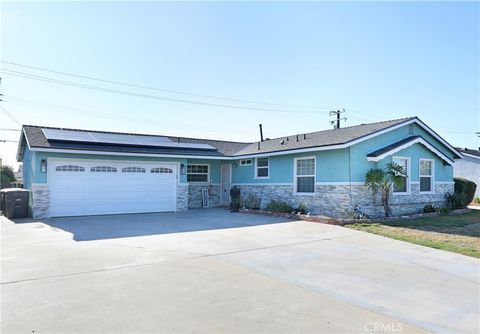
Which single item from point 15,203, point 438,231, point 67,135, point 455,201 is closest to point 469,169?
point 455,201

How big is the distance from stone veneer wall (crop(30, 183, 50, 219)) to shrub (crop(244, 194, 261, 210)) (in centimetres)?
921

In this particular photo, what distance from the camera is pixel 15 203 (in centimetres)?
1480

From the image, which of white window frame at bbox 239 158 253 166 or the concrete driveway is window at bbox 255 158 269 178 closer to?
white window frame at bbox 239 158 253 166

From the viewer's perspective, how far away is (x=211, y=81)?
19719 millimetres

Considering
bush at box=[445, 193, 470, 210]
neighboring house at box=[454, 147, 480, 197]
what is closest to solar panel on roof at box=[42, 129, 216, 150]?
bush at box=[445, 193, 470, 210]

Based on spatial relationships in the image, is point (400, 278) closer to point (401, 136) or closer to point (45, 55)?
point (401, 136)

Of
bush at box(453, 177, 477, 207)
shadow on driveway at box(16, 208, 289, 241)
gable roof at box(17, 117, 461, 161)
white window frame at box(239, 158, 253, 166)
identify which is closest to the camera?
shadow on driveway at box(16, 208, 289, 241)

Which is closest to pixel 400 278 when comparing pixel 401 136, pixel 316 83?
pixel 401 136

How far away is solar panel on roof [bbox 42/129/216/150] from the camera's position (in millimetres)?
15934

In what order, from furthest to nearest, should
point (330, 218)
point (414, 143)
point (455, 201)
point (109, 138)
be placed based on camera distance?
1. point (455, 201)
2. point (109, 138)
3. point (414, 143)
4. point (330, 218)

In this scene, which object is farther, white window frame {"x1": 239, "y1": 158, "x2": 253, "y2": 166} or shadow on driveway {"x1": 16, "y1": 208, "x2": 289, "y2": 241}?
white window frame {"x1": 239, "y1": 158, "x2": 253, "y2": 166}

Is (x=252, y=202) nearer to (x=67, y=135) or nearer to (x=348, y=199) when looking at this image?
(x=348, y=199)

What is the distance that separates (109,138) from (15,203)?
4898 mm

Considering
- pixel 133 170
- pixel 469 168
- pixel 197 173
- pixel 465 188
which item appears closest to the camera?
pixel 133 170
